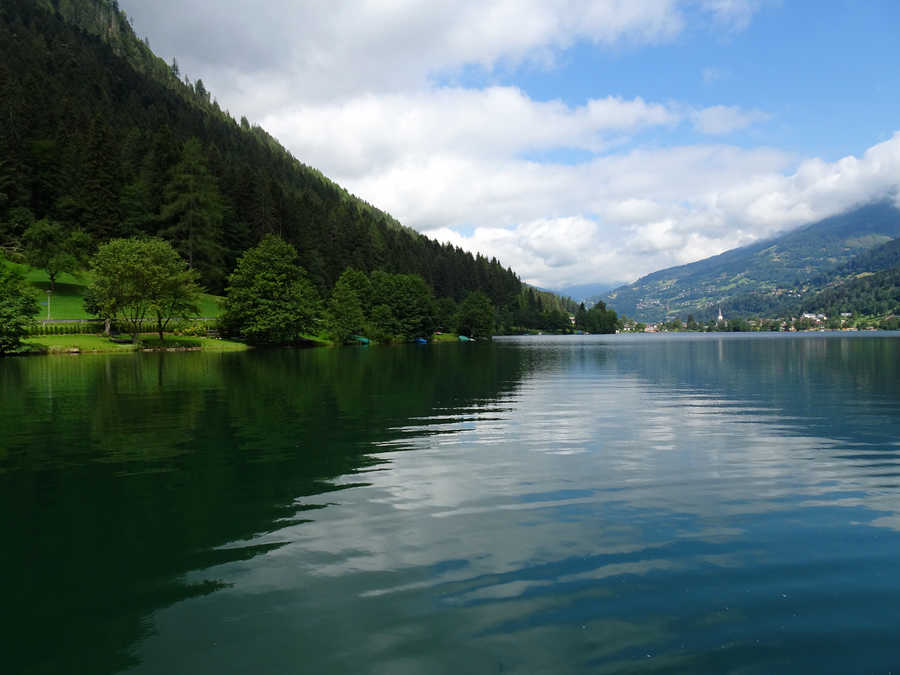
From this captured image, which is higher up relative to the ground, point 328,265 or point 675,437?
point 328,265

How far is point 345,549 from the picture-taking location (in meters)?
10.1

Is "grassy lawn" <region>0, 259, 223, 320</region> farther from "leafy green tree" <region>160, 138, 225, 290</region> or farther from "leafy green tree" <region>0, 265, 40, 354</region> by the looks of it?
"leafy green tree" <region>0, 265, 40, 354</region>

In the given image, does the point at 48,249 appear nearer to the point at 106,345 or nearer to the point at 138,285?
the point at 138,285

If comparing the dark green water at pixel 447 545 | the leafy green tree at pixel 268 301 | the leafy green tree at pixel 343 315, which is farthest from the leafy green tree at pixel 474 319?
the dark green water at pixel 447 545

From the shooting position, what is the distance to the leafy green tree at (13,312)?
65188 mm

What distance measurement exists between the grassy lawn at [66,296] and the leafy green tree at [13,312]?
13303 millimetres

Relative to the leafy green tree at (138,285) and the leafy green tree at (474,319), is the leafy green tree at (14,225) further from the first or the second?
the leafy green tree at (474,319)

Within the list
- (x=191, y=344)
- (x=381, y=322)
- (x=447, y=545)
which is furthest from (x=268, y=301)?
(x=447, y=545)

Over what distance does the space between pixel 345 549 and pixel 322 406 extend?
19188 millimetres

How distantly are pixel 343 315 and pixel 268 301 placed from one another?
23879 mm

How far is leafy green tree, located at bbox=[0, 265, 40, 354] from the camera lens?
6519 cm

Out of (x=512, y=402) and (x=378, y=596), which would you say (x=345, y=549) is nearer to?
(x=378, y=596)

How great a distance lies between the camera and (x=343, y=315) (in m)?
118

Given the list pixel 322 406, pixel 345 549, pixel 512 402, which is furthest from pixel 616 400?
pixel 345 549
